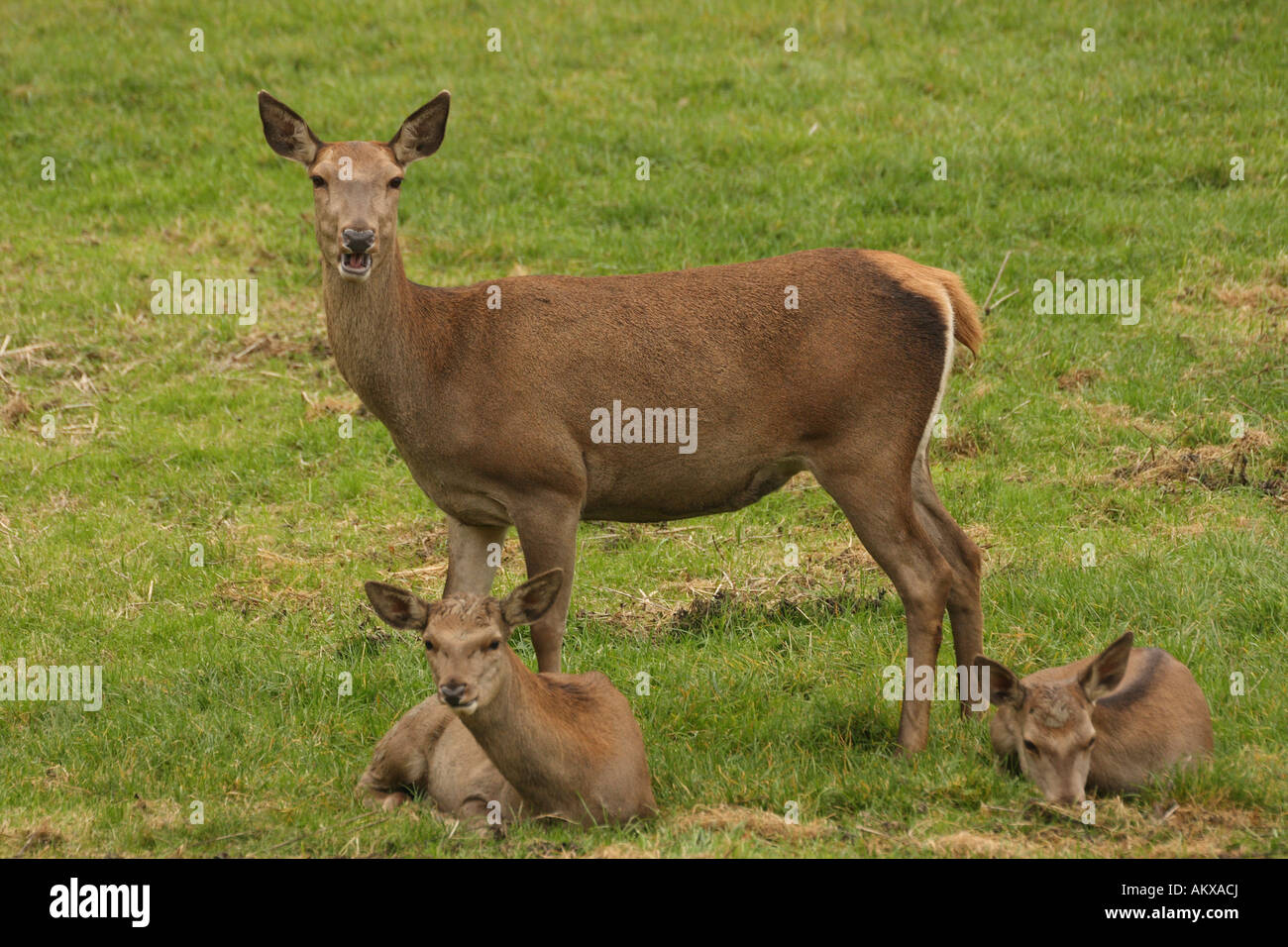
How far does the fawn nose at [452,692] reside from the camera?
6.27 m

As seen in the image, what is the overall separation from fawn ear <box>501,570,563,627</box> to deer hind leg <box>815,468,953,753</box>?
158cm

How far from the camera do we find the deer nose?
737 centimetres

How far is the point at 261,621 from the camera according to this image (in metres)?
9.34

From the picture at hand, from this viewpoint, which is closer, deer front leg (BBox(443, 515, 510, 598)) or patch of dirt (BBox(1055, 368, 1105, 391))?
deer front leg (BBox(443, 515, 510, 598))

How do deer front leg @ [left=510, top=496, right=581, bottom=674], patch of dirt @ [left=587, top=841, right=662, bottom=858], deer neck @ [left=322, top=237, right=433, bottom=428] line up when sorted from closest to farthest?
patch of dirt @ [left=587, top=841, right=662, bottom=858], deer front leg @ [left=510, top=496, right=581, bottom=674], deer neck @ [left=322, top=237, right=433, bottom=428]

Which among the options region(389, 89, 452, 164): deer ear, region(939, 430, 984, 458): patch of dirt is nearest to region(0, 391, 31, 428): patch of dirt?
region(389, 89, 452, 164): deer ear

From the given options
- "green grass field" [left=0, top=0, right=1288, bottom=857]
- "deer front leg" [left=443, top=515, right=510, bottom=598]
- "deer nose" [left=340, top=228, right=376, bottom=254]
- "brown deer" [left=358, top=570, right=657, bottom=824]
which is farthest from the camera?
"deer front leg" [left=443, top=515, right=510, bottom=598]

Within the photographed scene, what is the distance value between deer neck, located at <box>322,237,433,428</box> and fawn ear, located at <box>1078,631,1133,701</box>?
3.32 meters

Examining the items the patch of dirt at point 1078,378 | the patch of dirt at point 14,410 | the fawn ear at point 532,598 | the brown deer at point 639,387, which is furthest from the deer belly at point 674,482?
the patch of dirt at point 14,410

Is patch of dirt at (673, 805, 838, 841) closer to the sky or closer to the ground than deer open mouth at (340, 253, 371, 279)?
closer to the ground

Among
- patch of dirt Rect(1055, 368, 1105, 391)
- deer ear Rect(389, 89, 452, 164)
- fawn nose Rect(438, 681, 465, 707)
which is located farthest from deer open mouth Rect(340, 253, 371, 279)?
patch of dirt Rect(1055, 368, 1105, 391)

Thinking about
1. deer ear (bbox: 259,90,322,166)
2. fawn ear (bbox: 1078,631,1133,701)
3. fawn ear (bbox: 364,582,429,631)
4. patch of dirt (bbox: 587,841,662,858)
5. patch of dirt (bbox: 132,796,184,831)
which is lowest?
patch of dirt (bbox: 132,796,184,831)

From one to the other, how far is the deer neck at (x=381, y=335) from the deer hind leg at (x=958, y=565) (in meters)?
2.56

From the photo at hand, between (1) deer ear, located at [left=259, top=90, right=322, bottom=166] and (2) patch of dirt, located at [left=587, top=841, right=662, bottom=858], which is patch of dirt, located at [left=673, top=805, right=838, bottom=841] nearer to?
(2) patch of dirt, located at [left=587, top=841, right=662, bottom=858]
